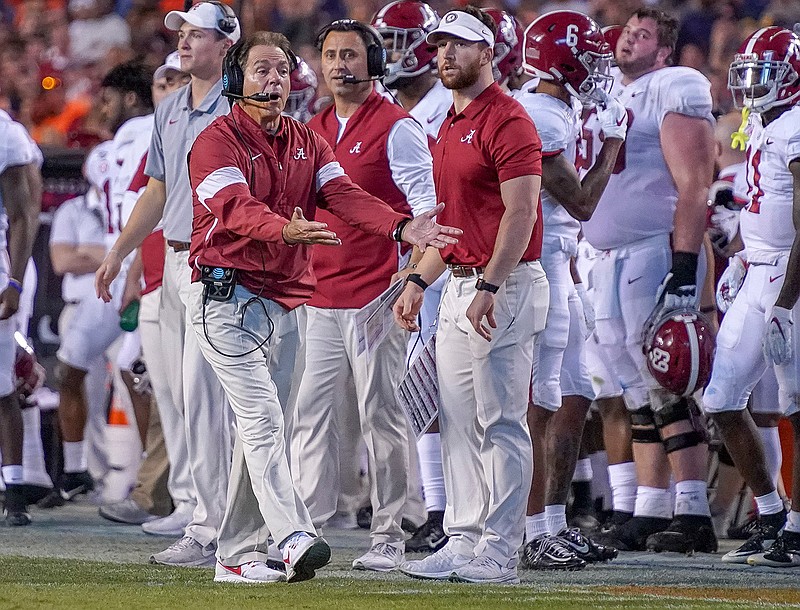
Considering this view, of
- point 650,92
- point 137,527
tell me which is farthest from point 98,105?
point 650,92

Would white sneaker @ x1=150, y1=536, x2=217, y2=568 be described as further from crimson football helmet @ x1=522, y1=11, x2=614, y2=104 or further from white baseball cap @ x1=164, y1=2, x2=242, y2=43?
crimson football helmet @ x1=522, y1=11, x2=614, y2=104

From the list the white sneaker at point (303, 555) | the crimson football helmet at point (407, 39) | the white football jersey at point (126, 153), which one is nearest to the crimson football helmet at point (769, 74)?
the crimson football helmet at point (407, 39)

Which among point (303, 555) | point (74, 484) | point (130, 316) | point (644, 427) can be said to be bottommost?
point (74, 484)

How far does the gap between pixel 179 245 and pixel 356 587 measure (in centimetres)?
201

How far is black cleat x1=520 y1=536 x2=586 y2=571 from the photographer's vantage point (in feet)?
21.0

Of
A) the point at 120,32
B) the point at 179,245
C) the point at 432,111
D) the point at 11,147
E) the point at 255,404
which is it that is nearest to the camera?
the point at 255,404

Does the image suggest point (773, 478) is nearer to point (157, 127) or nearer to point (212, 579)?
point (212, 579)

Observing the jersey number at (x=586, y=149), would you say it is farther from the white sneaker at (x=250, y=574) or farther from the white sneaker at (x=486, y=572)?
the white sneaker at (x=250, y=574)

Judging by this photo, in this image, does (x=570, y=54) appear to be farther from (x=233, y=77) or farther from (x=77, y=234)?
(x=77, y=234)

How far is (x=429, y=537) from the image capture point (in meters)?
7.22

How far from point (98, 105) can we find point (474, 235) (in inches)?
307

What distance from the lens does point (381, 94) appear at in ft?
22.7

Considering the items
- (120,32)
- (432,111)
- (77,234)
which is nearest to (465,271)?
(432,111)

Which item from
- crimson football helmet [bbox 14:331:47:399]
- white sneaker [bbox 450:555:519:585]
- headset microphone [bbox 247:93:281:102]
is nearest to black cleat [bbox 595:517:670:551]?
white sneaker [bbox 450:555:519:585]
